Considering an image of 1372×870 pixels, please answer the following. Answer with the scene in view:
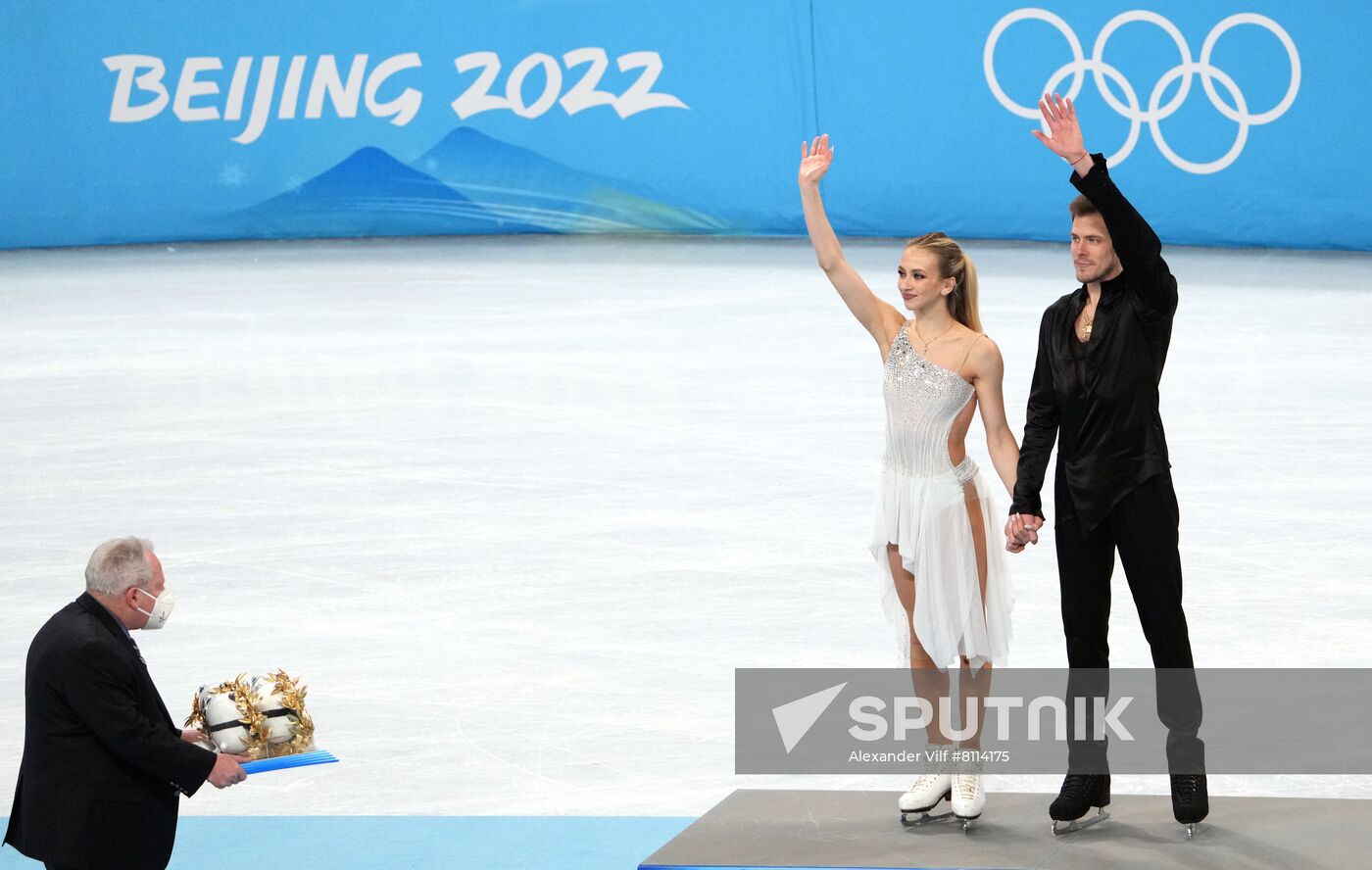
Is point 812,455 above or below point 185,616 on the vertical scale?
above

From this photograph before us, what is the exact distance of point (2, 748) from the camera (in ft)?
19.3

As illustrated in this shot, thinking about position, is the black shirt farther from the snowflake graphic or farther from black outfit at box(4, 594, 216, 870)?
the snowflake graphic

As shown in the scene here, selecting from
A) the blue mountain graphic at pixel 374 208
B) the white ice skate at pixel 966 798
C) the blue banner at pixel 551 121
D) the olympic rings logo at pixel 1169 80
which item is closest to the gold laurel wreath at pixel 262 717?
the white ice skate at pixel 966 798

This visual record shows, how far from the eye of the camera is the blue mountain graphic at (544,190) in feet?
57.2

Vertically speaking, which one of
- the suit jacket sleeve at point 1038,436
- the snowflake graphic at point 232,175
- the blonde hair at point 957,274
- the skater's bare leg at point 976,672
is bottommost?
the skater's bare leg at point 976,672

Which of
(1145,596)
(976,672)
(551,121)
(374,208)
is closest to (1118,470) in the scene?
(1145,596)

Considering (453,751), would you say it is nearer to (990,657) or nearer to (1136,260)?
(990,657)

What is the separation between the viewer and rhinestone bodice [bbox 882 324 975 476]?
4352 millimetres

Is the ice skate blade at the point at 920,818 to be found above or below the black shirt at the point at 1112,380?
below

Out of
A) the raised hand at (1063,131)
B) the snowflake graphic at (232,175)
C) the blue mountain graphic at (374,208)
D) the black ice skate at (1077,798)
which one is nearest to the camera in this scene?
the raised hand at (1063,131)

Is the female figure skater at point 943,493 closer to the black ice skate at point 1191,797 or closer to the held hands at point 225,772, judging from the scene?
the black ice skate at point 1191,797

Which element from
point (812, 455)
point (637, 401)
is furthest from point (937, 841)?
point (637, 401)

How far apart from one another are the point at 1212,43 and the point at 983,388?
11.6 m

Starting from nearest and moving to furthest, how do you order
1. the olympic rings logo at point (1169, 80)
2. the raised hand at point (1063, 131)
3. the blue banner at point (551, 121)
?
the raised hand at point (1063, 131), the olympic rings logo at point (1169, 80), the blue banner at point (551, 121)
